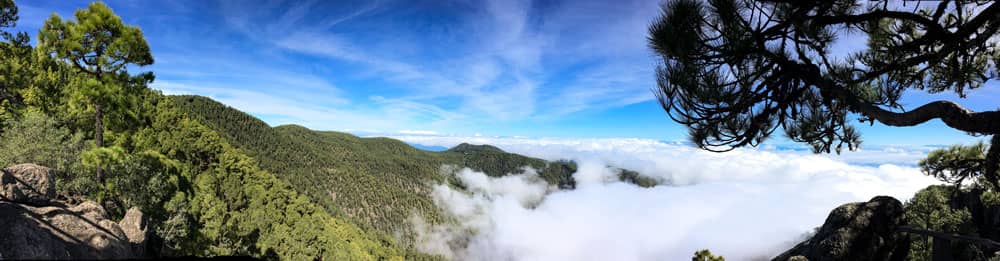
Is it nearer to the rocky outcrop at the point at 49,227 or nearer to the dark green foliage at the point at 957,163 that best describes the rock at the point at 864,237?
the dark green foliage at the point at 957,163

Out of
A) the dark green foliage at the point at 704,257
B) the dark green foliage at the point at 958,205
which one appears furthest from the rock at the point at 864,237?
the dark green foliage at the point at 704,257

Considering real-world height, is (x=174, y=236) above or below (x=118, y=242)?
below

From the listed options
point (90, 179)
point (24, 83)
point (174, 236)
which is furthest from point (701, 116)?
point (24, 83)

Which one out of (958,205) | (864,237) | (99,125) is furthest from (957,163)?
(99,125)

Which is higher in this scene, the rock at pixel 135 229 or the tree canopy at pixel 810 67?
the tree canopy at pixel 810 67

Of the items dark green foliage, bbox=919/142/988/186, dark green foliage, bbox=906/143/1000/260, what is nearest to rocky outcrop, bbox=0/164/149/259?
dark green foliage, bbox=906/143/1000/260

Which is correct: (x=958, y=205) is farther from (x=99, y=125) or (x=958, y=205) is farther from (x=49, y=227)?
(x=99, y=125)

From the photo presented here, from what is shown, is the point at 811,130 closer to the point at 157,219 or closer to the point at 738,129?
the point at 738,129
